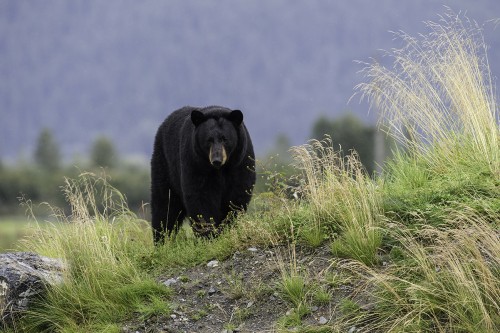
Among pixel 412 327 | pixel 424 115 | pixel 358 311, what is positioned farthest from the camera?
pixel 424 115

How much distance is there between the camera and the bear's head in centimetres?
771

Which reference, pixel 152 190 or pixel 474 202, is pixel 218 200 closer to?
pixel 152 190

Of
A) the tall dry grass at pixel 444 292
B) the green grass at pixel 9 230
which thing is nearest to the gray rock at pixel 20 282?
the tall dry grass at pixel 444 292

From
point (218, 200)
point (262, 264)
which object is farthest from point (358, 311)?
point (218, 200)

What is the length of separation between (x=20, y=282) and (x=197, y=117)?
2616 mm

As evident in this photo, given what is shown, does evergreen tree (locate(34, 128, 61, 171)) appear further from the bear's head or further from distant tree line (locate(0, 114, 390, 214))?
the bear's head

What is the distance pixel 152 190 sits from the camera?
376 inches

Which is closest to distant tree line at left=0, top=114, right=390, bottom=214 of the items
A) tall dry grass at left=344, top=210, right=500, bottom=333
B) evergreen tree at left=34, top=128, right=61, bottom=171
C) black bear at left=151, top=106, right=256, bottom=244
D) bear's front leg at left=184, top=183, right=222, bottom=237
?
evergreen tree at left=34, top=128, right=61, bottom=171

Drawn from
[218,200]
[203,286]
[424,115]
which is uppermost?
[424,115]

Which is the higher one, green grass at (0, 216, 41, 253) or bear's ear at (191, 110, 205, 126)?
bear's ear at (191, 110, 205, 126)

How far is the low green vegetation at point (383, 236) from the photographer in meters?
5.20

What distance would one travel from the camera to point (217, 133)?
25.7ft

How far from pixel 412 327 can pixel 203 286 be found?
2.19 meters

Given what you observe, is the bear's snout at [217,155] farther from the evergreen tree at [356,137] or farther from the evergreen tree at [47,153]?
the evergreen tree at [47,153]
